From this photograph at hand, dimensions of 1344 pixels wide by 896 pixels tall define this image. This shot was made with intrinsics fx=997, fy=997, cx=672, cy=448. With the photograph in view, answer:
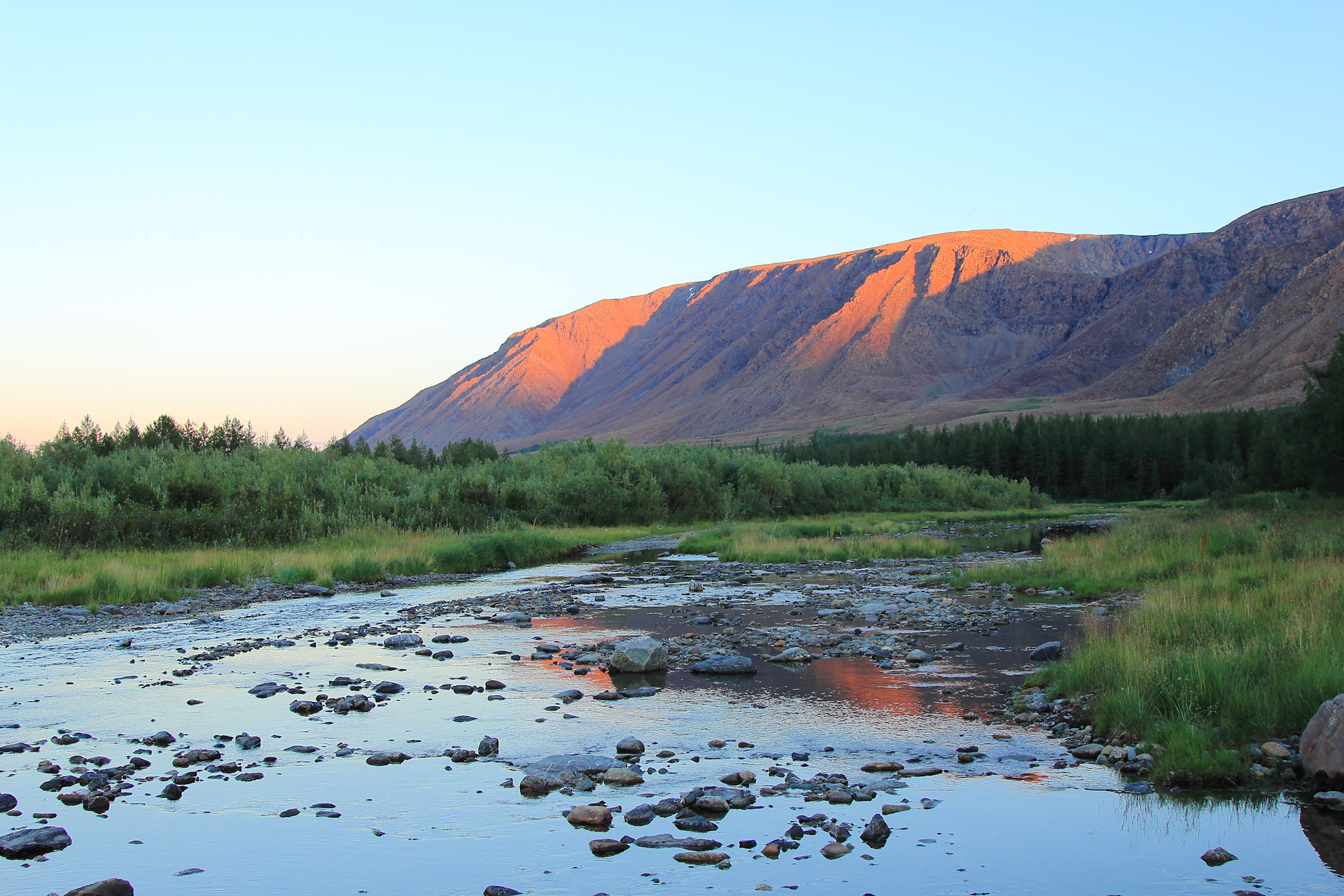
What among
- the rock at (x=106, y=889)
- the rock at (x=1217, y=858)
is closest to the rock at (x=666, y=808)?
the rock at (x=106, y=889)

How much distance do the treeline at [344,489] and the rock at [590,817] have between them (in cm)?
2592

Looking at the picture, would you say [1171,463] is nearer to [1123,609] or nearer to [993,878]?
[1123,609]

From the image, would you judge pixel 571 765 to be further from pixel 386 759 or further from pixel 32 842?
pixel 32 842

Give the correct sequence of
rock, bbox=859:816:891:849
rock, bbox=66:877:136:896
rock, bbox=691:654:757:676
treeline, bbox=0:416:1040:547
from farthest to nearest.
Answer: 1. treeline, bbox=0:416:1040:547
2. rock, bbox=691:654:757:676
3. rock, bbox=859:816:891:849
4. rock, bbox=66:877:136:896

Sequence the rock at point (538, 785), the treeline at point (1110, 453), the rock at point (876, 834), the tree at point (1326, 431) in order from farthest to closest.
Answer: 1. the treeline at point (1110, 453)
2. the tree at point (1326, 431)
3. the rock at point (538, 785)
4. the rock at point (876, 834)

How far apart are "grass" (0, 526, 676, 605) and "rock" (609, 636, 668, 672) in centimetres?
1320

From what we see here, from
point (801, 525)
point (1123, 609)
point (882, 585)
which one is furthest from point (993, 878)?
point (801, 525)

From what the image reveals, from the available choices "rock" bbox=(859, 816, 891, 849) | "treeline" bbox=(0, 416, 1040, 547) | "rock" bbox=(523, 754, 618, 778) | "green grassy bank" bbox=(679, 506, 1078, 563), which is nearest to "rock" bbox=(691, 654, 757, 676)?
"rock" bbox=(523, 754, 618, 778)

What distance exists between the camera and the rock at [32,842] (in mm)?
7434

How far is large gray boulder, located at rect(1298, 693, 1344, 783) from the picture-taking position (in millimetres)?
8664

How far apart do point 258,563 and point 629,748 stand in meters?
20.9

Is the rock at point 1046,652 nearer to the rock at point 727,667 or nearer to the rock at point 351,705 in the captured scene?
the rock at point 727,667

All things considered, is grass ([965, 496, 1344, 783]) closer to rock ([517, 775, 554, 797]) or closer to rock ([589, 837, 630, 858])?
rock ([589, 837, 630, 858])

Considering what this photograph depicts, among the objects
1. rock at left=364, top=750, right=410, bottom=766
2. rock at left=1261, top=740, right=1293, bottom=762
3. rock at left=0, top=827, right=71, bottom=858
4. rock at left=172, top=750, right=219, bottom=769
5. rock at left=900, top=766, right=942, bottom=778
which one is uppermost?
rock at left=0, top=827, right=71, bottom=858
